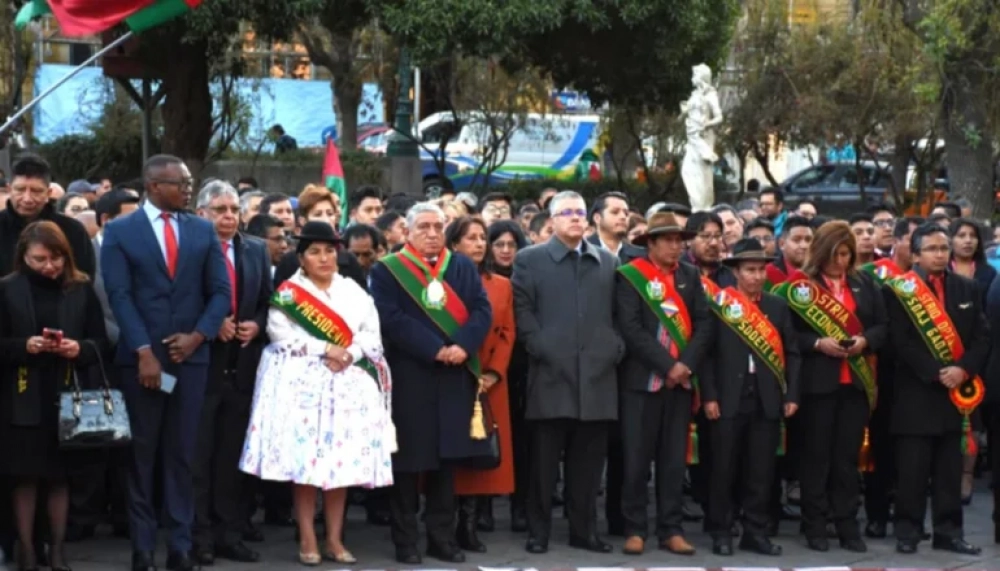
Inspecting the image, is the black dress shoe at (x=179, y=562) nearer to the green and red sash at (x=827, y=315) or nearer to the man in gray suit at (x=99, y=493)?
the man in gray suit at (x=99, y=493)

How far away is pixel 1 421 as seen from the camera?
9539mm

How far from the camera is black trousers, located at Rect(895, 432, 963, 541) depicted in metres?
11.2

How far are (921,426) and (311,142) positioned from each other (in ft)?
111

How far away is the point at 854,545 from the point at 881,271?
68.5 inches

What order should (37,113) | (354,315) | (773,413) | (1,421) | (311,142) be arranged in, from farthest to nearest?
(311,142), (37,113), (773,413), (354,315), (1,421)

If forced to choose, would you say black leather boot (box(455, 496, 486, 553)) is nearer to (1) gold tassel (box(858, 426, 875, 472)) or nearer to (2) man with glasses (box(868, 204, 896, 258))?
(1) gold tassel (box(858, 426, 875, 472))

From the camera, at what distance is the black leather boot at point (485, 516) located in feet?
38.3

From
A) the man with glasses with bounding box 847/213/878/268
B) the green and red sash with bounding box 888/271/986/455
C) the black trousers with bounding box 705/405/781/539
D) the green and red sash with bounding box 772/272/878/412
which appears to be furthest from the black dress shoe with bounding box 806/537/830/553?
the man with glasses with bounding box 847/213/878/268

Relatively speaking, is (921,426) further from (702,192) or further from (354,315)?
(702,192)

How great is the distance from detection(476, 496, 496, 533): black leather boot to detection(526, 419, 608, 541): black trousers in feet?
2.48

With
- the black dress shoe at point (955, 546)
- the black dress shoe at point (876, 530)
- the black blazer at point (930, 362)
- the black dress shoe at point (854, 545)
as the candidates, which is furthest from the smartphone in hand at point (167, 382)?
the black dress shoe at point (955, 546)

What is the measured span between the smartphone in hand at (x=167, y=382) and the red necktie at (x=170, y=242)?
1.81 ft

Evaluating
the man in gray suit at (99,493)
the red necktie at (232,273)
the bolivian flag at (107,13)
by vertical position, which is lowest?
the man in gray suit at (99,493)

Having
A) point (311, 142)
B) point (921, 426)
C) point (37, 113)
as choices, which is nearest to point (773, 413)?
point (921, 426)
